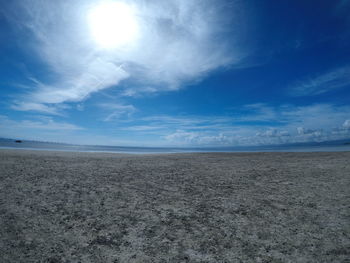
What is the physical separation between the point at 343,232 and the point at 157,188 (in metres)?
6.57

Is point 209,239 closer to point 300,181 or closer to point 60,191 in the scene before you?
point 60,191

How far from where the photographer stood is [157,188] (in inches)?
326

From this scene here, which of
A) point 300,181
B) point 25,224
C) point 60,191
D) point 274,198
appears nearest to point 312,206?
point 274,198

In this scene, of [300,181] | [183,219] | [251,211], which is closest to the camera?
[183,219]

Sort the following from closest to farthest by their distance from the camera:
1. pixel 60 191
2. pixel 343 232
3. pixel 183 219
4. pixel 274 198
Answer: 1. pixel 343 232
2. pixel 183 219
3. pixel 274 198
4. pixel 60 191

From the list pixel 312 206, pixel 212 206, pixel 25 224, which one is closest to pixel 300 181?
pixel 312 206

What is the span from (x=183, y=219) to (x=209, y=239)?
3.84 ft

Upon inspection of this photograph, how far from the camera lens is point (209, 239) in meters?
4.07

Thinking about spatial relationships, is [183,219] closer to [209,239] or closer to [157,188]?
[209,239]

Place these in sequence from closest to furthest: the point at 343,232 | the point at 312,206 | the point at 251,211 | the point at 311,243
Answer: the point at 311,243 → the point at 343,232 → the point at 251,211 → the point at 312,206

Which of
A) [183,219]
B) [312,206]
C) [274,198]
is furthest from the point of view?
[274,198]

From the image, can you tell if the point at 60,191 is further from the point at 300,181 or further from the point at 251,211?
the point at 300,181

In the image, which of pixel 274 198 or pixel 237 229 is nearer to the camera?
pixel 237 229

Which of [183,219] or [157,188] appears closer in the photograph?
[183,219]
